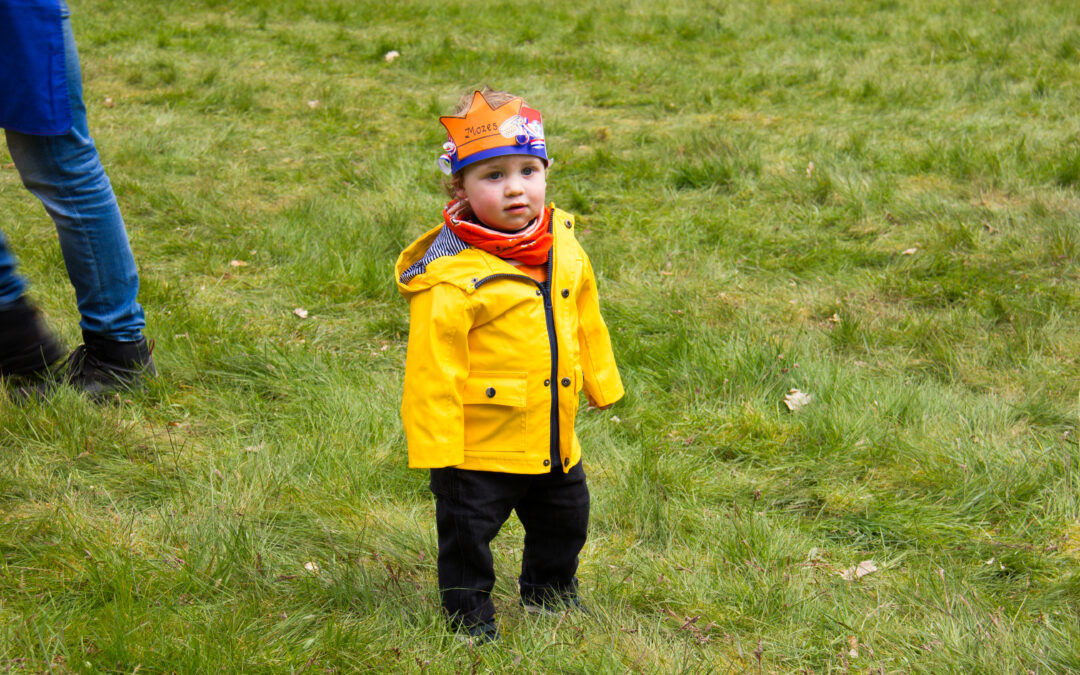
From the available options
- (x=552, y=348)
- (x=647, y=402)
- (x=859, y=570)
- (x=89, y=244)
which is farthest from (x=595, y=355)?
(x=89, y=244)

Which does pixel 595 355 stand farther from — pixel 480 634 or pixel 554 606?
pixel 480 634

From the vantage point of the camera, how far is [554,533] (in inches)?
100

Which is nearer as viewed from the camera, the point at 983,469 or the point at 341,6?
the point at 983,469

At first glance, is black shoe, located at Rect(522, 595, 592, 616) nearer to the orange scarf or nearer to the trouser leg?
the trouser leg

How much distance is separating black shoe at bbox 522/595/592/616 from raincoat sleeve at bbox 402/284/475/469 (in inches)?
23.6

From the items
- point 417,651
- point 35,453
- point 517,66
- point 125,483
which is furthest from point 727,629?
point 517,66

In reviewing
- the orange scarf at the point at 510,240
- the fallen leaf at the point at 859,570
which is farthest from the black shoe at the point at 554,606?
the orange scarf at the point at 510,240

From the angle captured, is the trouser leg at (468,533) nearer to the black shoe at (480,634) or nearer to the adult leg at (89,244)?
the black shoe at (480,634)

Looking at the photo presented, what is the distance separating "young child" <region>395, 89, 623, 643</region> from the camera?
2248mm

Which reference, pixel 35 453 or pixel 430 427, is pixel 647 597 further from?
pixel 35 453

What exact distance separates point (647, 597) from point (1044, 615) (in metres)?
1.07

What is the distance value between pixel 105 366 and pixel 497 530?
1.92 m

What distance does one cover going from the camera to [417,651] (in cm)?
235

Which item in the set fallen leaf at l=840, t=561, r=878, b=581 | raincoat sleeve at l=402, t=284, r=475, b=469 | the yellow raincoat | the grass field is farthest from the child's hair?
fallen leaf at l=840, t=561, r=878, b=581
